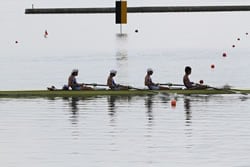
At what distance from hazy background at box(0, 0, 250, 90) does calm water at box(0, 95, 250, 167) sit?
16.8 meters

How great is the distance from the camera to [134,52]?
93.2 meters

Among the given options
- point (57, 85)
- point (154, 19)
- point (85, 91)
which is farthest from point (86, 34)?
point (85, 91)

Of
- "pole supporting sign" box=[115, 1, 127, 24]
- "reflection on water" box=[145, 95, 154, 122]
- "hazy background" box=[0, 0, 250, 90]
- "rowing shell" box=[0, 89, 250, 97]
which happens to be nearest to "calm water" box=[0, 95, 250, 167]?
"reflection on water" box=[145, 95, 154, 122]

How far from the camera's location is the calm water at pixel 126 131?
26047 millimetres

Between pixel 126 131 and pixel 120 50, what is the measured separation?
65516 mm

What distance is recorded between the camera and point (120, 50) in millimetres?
96688

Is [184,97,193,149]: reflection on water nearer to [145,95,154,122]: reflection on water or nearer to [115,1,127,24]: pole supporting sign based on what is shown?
[145,95,154,122]: reflection on water

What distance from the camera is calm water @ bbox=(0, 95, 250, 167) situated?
26047 mm

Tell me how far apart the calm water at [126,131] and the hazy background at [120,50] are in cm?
1676

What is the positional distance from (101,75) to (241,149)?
39188 millimetres

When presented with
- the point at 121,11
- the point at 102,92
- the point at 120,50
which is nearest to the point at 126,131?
the point at 102,92

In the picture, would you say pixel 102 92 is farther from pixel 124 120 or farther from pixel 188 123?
pixel 188 123

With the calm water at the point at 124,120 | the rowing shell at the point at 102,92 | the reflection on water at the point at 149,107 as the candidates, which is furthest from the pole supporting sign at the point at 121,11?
the reflection on water at the point at 149,107

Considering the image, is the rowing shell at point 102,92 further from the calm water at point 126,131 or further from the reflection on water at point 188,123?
the reflection on water at point 188,123
